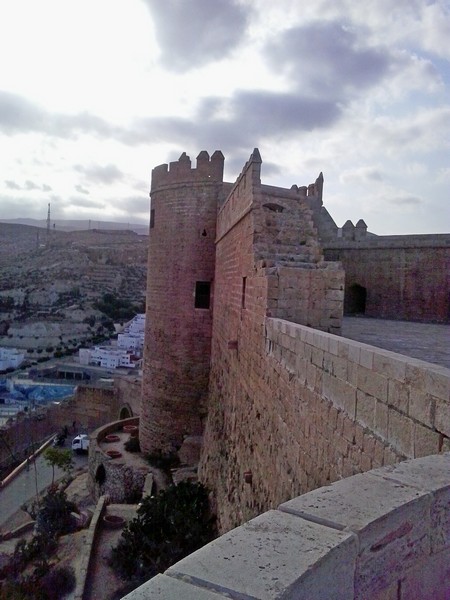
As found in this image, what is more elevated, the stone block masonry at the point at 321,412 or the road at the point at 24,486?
the stone block masonry at the point at 321,412

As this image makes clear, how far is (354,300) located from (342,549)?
1300 centimetres

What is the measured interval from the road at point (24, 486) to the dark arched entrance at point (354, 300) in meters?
12.1

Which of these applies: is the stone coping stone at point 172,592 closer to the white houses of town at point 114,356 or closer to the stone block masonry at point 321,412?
the stone block masonry at point 321,412

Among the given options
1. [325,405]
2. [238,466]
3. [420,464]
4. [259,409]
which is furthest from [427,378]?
[238,466]

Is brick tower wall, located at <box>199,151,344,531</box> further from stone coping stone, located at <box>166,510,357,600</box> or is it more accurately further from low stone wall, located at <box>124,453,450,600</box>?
stone coping stone, located at <box>166,510,357,600</box>

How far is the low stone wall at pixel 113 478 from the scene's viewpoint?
12492 millimetres

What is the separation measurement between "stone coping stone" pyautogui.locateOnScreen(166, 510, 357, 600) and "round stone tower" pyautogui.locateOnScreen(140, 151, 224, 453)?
1058 cm

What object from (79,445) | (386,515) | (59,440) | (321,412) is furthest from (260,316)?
(59,440)

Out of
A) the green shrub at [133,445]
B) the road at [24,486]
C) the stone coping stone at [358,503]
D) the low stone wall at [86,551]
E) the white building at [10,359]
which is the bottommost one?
the road at [24,486]

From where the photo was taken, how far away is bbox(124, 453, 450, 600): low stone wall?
1.46 m

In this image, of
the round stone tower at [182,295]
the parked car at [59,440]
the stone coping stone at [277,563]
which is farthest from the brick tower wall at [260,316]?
the parked car at [59,440]

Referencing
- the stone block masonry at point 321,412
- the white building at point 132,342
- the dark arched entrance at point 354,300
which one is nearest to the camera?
the stone block masonry at point 321,412

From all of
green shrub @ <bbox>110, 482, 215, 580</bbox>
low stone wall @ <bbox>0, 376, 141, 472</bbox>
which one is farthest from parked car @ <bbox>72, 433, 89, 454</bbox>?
green shrub @ <bbox>110, 482, 215, 580</bbox>

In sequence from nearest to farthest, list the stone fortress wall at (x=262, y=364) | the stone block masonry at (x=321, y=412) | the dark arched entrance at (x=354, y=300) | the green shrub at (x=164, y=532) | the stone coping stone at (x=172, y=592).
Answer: the stone coping stone at (x=172, y=592), the stone block masonry at (x=321, y=412), the stone fortress wall at (x=262, y=364), the green shrub at (x=164, y=532), the dark arched entrance at (x=354, y=300)
